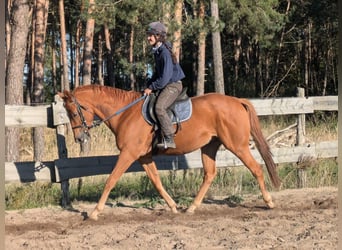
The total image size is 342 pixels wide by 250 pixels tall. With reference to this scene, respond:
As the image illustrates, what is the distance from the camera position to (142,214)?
24.2ft

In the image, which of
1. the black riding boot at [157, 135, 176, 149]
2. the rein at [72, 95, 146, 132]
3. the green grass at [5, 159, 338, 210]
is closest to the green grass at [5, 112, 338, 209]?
the green grass at [5, 159, 338, 210]

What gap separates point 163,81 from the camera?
6992 millimetres

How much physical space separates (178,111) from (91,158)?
6.01 ft

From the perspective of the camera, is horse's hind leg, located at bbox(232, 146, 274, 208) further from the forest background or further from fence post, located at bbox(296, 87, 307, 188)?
the forest background

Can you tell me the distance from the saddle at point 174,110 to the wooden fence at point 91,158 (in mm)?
1460

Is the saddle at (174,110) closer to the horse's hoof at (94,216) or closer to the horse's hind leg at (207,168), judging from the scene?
the horse's hind leg at (207,168)

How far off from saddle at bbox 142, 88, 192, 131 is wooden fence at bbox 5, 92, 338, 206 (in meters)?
1.46

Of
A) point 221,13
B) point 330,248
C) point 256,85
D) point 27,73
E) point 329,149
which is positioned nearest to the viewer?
point 330,248

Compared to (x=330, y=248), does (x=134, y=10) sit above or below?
above

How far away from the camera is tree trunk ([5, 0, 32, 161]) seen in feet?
36.4

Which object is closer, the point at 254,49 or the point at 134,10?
the point at 134,10

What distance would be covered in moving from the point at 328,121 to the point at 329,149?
2.58 meters

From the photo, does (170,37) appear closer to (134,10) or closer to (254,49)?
(134,10)

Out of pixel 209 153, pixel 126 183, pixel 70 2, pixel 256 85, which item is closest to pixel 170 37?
pixel 126 183
